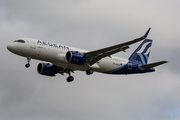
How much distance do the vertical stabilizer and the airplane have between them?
5.39ft

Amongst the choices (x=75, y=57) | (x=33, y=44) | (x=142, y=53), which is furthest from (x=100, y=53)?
(x=142, y=53)

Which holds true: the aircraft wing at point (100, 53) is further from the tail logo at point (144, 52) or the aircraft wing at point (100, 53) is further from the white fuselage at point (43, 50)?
the tail logo at point (144, 52)

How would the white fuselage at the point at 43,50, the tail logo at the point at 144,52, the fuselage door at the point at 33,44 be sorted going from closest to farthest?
the white fuselage at the point at 43,50 → the fuselage door at the point at 33,44 → the tail logo at the point at 144,52

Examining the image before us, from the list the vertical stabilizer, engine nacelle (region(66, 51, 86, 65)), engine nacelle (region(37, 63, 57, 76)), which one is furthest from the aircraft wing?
the vertical stabilizer

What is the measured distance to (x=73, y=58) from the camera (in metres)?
39.3

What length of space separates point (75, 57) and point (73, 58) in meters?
0.34

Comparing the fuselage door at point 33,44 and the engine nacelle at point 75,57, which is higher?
the fuselage door at point 33,44

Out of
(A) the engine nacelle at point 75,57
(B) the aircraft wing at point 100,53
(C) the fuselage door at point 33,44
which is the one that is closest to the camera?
(C) the fuselage door at point 33,44

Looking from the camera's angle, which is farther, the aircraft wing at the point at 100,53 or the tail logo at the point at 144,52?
the tail logo at the point at 144,52

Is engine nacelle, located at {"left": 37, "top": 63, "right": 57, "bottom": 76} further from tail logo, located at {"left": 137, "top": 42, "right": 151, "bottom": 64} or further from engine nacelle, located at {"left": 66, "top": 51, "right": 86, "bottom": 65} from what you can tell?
tail logo, located at {"left": 137, "top": 42, "right": 151, "bottom": 64}

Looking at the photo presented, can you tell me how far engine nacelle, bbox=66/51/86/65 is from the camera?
39312 millimetres

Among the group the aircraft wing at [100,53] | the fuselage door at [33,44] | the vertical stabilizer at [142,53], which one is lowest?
the aircraft wing at [100,53]

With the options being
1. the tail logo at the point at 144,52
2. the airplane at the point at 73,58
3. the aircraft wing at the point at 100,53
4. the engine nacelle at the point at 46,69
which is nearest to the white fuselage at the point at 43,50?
the airplane at the point at 73,58

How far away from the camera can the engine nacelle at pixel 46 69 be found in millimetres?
45375
